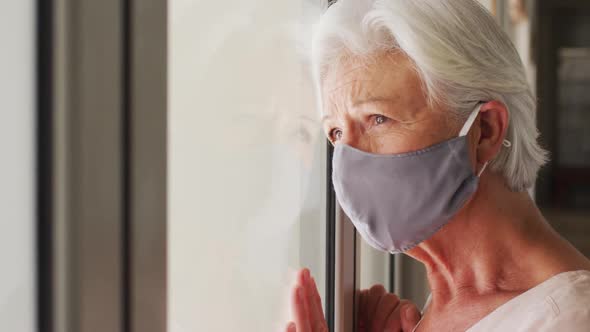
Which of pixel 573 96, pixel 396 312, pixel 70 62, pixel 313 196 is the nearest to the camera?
pixel 70 62

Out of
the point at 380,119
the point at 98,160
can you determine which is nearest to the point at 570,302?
the point at 380,119

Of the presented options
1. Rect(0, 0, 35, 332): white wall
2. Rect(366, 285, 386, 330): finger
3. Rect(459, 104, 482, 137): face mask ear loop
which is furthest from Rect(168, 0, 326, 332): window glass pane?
Rect(459, 104, 482, 137): face mask ear loop

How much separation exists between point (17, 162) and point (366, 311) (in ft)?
3.53

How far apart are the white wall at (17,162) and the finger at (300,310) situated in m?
0.66

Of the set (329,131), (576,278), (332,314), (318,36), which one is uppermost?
(318,36)

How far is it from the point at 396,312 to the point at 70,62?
0.97 metres

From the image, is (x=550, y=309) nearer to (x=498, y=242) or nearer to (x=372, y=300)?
(x=498, y=242)

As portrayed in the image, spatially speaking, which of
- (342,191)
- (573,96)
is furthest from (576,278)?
(573,96)

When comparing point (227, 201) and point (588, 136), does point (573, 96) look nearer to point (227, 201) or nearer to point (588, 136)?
point (588, 136)

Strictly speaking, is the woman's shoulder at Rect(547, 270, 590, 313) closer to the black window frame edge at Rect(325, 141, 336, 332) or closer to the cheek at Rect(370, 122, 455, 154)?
the cheek at Rect(370, 122, 455, 154)

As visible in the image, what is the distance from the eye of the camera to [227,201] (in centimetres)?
108

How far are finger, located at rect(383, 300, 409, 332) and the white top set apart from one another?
0.27 m

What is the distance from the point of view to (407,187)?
43.7 inches

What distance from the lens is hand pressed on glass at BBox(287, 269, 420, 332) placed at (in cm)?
123
